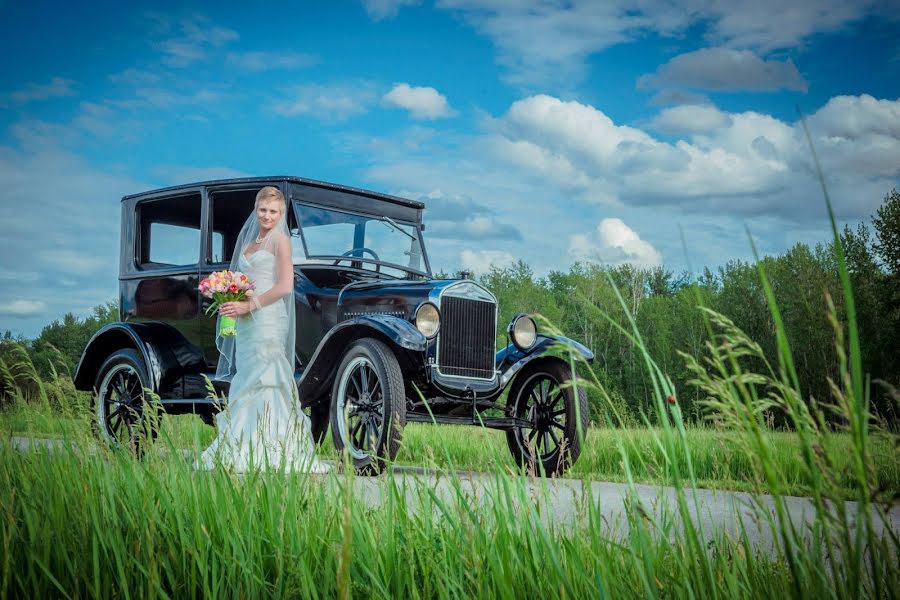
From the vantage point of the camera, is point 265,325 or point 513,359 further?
point 513,359

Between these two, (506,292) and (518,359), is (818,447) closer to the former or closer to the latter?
(518,359)

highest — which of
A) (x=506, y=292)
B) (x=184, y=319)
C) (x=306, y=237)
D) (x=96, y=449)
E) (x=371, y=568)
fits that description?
(x=506, y=292)

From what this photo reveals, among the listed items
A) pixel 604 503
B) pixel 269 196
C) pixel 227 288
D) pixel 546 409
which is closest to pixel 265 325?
pixel 227 288

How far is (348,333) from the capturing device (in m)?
6.42

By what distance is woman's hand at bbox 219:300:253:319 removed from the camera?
21.7 feet

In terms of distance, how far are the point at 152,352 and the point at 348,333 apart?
210 centimetres

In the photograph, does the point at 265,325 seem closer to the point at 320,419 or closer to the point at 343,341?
the point at 343,341

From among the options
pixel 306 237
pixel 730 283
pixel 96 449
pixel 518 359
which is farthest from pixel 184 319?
pixel 730 283

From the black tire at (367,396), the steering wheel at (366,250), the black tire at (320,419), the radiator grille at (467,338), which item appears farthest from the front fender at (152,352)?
the radiator grille at (467,338)

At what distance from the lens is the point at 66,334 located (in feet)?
132

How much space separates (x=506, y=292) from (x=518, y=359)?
36.1 metres

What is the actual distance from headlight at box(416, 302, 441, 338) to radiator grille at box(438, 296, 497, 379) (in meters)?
0.08

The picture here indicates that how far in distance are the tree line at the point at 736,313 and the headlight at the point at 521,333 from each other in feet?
77.2

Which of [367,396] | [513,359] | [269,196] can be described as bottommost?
[367,396]
